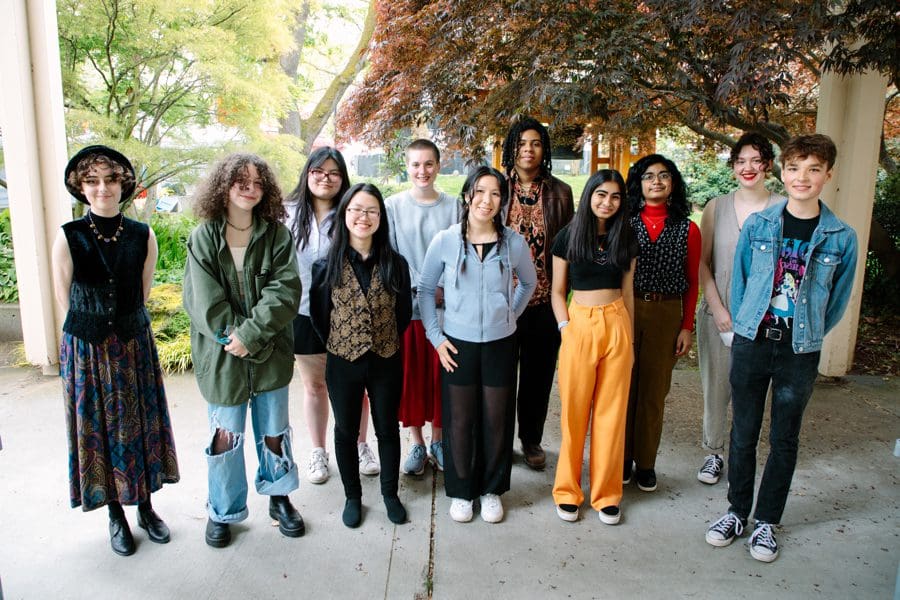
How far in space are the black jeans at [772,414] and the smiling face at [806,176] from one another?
0.58 m

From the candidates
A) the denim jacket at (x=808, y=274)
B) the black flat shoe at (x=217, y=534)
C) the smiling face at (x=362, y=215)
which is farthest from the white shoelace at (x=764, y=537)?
the black flat shoe at (x=217, y=534)

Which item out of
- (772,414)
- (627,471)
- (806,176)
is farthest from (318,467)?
(806,176)

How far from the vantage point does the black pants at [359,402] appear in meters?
2.76

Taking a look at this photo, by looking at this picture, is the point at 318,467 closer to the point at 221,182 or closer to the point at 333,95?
the point at 221,182

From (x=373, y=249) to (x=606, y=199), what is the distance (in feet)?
3.47

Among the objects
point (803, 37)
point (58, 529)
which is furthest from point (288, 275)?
point (803, 37)

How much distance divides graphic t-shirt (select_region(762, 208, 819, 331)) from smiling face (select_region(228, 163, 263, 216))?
2179 mm

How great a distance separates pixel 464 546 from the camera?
2.72m

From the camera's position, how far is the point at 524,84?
3.85 m

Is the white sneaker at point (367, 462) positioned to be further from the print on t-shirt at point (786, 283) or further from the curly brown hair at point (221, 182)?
the print on t-shirt at point (786, 283)

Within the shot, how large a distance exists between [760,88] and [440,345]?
2.07 metres

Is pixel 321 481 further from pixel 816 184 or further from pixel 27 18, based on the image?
pixel 27 18

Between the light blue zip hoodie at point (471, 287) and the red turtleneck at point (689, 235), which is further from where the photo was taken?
the red turtleneck at point (689, 235)

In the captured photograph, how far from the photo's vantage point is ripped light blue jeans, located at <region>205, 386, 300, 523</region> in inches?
104
